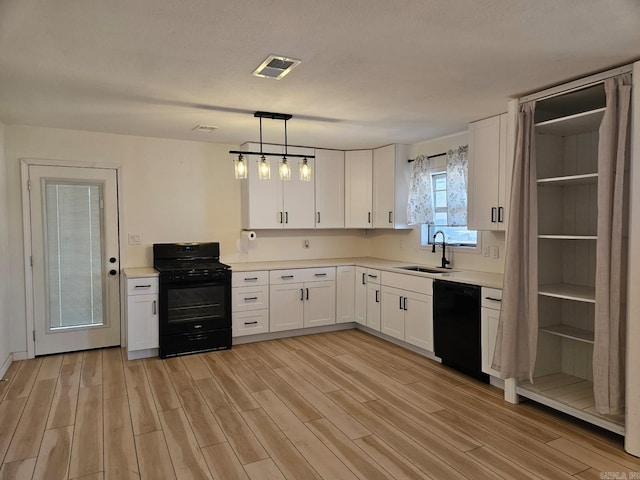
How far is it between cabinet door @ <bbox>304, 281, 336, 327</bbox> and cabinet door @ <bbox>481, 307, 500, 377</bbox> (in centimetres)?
207

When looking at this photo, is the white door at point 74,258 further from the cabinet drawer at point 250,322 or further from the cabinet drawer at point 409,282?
the cabinet drawer at point 409,282

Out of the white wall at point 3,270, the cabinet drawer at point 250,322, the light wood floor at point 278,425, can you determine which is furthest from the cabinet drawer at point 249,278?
the white wall at point 3,270

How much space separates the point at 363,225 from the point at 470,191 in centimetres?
184

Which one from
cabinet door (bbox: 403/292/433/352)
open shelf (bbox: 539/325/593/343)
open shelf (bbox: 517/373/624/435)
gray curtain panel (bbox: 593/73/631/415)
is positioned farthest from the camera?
cabinet door (bbox: 403/292/433/352)

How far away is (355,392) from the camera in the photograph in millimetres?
3504

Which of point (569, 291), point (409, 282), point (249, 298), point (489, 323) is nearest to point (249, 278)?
point (249, 298)

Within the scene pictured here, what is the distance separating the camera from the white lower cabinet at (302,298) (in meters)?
4.97

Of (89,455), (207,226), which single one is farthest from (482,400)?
(207,226)

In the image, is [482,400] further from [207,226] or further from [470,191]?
[207,226]

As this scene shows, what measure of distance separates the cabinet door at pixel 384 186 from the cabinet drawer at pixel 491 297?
187cm

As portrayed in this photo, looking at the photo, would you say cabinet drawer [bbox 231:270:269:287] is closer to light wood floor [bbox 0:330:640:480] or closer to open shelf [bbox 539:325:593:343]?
light wood floor [bbox 0:330:640:480]

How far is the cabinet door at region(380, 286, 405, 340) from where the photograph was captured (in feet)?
15.1

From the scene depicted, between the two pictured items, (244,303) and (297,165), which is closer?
(244,303)

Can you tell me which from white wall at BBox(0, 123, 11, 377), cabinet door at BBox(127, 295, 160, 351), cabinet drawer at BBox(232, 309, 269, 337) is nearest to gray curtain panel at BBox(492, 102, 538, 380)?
cabinet drawer at BBox(232, 309, 269, 337)
